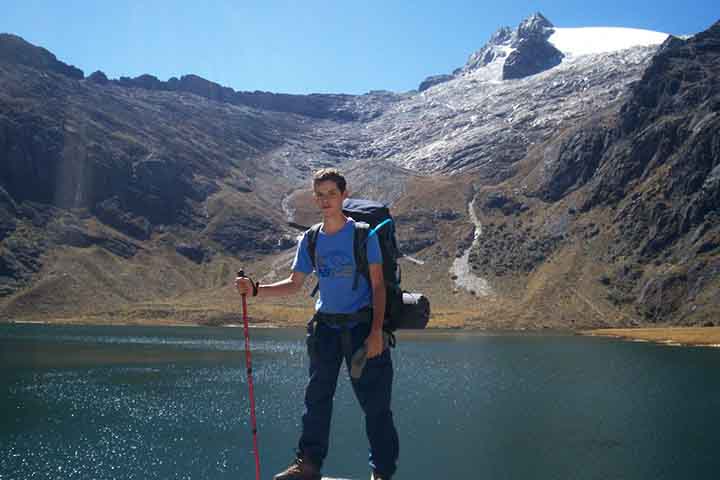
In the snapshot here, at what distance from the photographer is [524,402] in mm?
56719

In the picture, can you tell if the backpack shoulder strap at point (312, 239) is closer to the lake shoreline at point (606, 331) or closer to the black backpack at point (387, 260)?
the black backpack at point (387, 260)

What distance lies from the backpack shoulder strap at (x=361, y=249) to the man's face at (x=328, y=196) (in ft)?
1.37

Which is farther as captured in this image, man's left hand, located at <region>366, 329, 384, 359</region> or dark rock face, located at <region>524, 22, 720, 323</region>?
dark rock face, located at <region>524, 22, 720, 323</region>

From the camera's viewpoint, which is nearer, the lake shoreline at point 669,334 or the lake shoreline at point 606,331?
the lake shoreline at point 669,334

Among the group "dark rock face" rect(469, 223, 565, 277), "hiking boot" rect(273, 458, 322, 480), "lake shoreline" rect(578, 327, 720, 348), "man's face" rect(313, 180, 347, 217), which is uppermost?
"dark rock face" rect(469, 223, 565, 277)

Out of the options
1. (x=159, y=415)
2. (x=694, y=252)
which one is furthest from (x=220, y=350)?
(x=694, y=252)

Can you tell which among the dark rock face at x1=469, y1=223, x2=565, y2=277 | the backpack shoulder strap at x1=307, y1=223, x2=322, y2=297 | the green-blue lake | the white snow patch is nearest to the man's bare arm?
the backpack shoulder strap at x1=307, y1=223, x2=322, y2=297

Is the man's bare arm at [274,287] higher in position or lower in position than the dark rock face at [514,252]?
lower

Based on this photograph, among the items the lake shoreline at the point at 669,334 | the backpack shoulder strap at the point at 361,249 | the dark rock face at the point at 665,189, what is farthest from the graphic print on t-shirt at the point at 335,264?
the dark rock face at the point at 665,189

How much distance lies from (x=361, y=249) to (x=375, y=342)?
1.23 meters

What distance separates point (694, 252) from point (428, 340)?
6664cm

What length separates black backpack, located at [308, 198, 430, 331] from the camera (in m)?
9.12

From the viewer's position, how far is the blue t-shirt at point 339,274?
923 cm

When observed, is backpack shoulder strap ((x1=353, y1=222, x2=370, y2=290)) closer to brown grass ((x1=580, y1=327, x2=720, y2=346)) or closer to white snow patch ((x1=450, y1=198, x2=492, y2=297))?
brown grass ((x1=580, y1=327, x2=720, y2=346))
